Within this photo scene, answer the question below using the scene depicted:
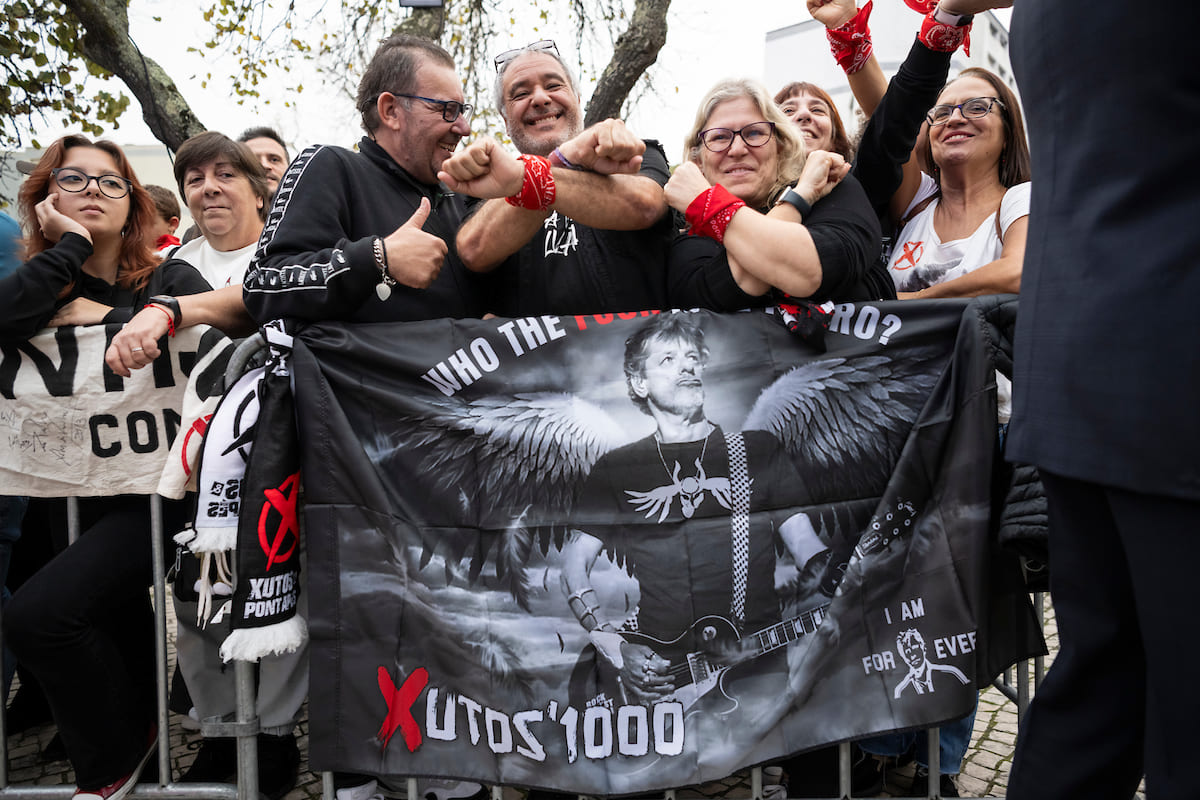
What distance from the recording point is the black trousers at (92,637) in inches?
101

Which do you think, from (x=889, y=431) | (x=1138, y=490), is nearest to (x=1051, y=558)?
(x=1138, y=490)

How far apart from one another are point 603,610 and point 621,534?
21 cm

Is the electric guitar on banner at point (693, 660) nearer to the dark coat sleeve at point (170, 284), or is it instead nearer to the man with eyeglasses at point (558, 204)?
the man with eyeglasses at point (558, 204)

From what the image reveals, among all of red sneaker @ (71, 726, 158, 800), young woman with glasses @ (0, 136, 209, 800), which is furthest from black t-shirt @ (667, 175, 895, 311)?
red sneaker @ (71, 726, 158, 800)

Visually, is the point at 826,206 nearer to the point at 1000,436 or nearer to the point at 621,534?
the point at 1000,436

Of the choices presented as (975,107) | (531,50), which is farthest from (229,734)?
(975,107)

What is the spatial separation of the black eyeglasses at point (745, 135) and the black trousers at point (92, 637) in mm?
2154

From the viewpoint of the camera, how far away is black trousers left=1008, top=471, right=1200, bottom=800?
4.50ft

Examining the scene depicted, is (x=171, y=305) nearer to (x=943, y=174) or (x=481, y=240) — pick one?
(x=481, y=240)

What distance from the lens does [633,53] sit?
8.46 metres

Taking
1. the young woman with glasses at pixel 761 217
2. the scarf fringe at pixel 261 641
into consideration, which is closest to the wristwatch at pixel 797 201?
the young woman with glasses at pixel 761 217

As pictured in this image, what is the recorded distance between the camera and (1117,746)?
5.20ft

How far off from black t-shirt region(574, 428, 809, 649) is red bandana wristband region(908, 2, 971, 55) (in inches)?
62.9

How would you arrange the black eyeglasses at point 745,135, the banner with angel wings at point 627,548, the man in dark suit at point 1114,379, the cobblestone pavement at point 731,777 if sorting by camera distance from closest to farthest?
the man in dark suit at point 1114,379 < the banner with angel wings at point 627,548 < the black eyeglasses at point 745,135 < the cobblestone pavement at point 731,777
